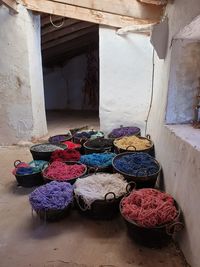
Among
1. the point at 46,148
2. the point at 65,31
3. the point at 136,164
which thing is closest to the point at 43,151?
the point at 46,148

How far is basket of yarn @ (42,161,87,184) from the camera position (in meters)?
2.35

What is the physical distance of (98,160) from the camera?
8.87 feet

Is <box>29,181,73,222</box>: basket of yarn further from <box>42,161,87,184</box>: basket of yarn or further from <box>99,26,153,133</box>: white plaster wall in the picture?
<box>99,26,153,133</box>: white plaster wall

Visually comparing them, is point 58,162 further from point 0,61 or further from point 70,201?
point 0,61

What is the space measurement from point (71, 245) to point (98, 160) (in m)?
1.08

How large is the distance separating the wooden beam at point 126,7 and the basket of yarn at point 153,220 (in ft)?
6.45

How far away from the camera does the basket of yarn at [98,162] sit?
8.40ft

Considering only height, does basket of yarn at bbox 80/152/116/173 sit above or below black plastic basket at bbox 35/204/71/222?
above

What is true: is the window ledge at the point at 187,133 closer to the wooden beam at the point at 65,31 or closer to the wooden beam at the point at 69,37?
the wooden beam at the point at 65,31

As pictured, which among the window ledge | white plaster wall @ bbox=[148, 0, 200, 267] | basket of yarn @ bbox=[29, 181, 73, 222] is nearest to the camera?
white plaster wall @ bbox=[148, 0, 200, 267]

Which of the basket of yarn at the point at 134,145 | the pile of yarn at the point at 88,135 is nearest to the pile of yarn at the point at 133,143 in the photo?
the basket of yarn at the point at 134,145

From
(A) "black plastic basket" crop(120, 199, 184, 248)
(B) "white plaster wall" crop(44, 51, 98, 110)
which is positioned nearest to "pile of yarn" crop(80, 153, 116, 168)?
(A) "black plastic basket" crop(120, 199, 184, 248)

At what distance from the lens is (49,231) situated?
1924 mm

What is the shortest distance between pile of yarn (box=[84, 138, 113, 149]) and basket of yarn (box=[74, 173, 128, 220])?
0.90m
